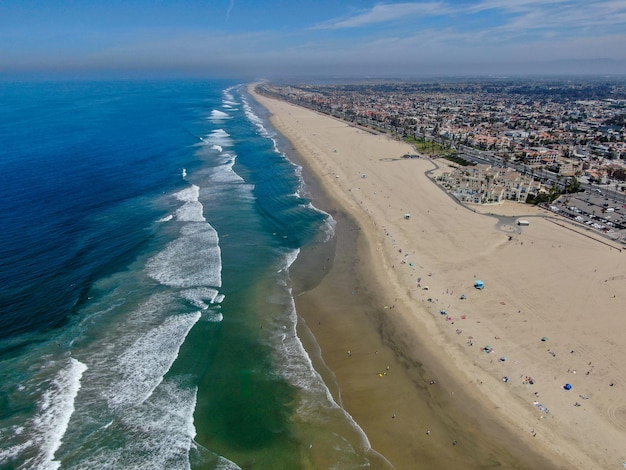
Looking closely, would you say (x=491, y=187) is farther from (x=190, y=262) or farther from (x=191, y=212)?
(x=190, y=262)

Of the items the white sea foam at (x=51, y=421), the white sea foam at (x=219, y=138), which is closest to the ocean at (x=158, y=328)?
the white sea foam at (x=51, y=421)

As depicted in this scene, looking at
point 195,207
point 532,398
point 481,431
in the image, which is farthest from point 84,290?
point 532,398

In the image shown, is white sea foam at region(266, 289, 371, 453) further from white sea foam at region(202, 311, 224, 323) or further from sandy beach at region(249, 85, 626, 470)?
white sea foam at region(202, 311, 224, 323)

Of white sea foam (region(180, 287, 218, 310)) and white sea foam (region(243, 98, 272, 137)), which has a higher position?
white sea foam (region(180, 287, 218, 310))

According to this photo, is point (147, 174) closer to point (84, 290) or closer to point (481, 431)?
point (84, 290)

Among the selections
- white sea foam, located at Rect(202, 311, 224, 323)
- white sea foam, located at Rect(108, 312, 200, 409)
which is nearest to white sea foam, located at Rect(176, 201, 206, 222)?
white sea foam, located at Rect(202, 311, 224, 323)
